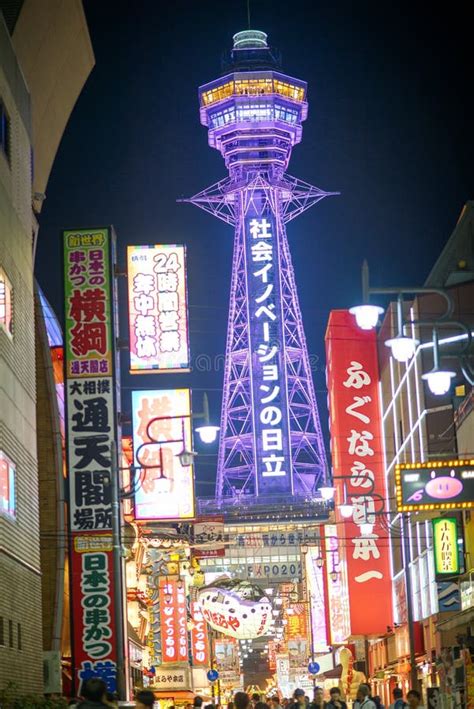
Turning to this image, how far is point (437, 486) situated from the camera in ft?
92.3

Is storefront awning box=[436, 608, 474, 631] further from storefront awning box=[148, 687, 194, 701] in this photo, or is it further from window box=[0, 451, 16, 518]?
storefront awning box=[148, 687, 194, 701]

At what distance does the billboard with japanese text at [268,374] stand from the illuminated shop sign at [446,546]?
238ft

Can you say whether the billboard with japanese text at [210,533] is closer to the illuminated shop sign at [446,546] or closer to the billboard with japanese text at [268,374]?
the illuminated shop sign at [446,546]

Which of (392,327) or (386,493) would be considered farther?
(386,493)

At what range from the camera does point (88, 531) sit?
3300 centimetres

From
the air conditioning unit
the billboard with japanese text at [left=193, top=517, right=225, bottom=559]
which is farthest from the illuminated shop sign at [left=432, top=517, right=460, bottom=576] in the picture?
the billboard with japanese text at [left=193, top=517, right=225, bottom=559]

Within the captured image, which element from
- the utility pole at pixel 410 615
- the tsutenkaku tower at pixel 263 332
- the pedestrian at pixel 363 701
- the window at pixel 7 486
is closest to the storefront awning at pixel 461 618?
the utility pole at pixel 410 615

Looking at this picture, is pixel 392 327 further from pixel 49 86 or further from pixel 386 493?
pixel 49 86

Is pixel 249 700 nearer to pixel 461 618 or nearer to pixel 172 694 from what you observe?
pixel 461 618

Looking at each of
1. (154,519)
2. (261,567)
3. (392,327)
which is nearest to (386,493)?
(392,327)

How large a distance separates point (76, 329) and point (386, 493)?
26.9 m

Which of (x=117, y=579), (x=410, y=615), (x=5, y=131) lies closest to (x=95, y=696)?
(x=5, y=131)

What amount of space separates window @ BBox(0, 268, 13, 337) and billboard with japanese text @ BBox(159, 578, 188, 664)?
32324mm

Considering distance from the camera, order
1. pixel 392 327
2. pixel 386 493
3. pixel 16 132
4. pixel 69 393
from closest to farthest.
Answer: pixel 16 132 → pixel 69 393 → pixel 392 327 → pixel 386 493
